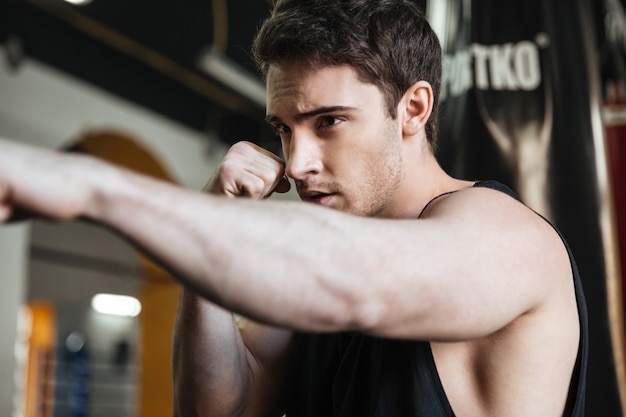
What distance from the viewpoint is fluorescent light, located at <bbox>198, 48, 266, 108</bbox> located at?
466 centimetres

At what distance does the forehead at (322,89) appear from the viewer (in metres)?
1.43

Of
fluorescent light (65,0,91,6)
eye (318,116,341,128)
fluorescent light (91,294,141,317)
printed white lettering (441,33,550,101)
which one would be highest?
fluorescent light (65,0,91,6)

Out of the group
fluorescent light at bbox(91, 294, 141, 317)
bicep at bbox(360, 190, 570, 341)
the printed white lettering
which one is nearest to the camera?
bicep at bbox(360, 190, 570, 341)

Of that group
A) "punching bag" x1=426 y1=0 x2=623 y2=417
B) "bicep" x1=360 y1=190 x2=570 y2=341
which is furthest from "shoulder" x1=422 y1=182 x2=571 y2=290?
"punching bag" x1=426 y1=0 x2=623 y2=417

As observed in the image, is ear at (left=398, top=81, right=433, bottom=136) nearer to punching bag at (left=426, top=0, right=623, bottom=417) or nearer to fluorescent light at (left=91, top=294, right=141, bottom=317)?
punching bag at (left=426, top=0, right=623, bottom=417)

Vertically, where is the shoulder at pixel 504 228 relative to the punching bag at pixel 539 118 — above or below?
below

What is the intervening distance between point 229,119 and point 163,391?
2.47 metres

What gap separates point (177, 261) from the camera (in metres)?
0.86

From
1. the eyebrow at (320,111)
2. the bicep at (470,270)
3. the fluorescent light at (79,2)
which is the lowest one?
the bicep at (470,270)

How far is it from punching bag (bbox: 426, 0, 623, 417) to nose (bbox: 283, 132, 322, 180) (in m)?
1.01

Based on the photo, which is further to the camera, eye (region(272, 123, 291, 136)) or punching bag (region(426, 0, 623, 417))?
punching bag (region(426, 0, 623, 417))

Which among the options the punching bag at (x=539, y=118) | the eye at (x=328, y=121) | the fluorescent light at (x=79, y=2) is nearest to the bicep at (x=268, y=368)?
the eye at (x=328, y=121)

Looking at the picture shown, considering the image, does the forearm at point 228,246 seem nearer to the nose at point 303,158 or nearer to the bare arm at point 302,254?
the bare arm at point 302,254

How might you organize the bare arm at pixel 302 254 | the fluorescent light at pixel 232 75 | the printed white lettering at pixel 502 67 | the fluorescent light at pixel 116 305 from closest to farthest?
the bare arm at pixel 302 254 < the printed white lettering at pixel 502 67 < the fluorescent light at pixel 232 75 < the fluorescent light at pixel 116 305
